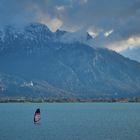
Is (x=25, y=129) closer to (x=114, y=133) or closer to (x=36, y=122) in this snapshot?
(x=36, y=122)

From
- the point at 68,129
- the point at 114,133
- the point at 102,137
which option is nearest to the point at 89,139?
the point at 102,137

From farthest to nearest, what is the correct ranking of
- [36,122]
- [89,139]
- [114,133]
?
1. [36,122]
2. [114,133]
3. [89,139]

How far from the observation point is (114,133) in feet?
516

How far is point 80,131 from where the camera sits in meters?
166

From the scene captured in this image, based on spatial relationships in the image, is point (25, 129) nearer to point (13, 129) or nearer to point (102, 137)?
point (13, 129)

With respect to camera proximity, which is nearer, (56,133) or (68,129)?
(56,133)

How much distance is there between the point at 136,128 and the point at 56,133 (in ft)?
97.8

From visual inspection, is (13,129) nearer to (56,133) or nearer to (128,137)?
(56,133)

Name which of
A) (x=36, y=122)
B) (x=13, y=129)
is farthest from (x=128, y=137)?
(x=36, y=122)

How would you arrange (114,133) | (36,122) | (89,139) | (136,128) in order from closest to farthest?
(89,139) → (114,133) → (136,128) → (36,122)

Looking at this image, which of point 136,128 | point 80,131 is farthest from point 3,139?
point 136,128

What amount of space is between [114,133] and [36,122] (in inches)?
1947

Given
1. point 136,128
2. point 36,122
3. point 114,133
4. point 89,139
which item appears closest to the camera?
point 89,139

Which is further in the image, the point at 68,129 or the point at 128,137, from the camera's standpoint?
the point at 68,129
